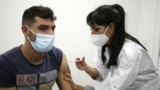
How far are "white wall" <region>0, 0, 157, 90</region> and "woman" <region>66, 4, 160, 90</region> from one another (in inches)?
38.8

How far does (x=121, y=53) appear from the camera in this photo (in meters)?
1.58

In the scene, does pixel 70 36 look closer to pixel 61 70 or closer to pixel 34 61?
pixel 61 70

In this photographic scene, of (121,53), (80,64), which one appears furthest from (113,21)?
(80,64)

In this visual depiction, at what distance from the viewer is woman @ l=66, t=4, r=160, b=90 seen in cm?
151

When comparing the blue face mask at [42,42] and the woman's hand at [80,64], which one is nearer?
the blue face mask at [42,42]

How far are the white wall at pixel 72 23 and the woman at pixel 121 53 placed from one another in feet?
3.24

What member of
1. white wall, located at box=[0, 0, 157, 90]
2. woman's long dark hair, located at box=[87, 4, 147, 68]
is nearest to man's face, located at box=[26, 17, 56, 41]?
woman's long dark hair, located at box=[87, 4, 147, 68]

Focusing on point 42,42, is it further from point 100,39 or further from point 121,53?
point 121,53

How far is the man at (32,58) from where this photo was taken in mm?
1516

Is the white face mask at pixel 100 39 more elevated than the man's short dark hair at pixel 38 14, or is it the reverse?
the man's short dark hair at pixel 38 14

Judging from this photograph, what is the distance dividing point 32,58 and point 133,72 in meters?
0.76

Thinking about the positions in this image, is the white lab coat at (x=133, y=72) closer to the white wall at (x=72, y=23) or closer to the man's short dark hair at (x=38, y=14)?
the man's short dark hair at (x=38, y=14)

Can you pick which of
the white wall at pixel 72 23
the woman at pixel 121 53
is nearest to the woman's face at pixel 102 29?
the woman at pixel 121 53

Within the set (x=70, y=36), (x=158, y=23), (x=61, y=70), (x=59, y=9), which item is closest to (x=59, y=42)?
(x=70, y=36)
